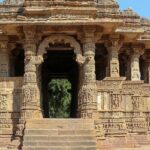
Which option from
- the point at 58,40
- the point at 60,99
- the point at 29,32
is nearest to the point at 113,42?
the point at 58,40

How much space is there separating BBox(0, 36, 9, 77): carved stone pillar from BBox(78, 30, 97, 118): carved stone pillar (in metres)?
3.21

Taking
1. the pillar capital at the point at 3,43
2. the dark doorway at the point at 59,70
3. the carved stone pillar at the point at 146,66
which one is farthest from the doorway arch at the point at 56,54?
the carved stone pillar at the point at 146,66

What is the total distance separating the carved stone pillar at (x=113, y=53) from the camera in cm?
1656

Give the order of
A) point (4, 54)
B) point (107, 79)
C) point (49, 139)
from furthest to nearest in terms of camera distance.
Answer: point (4, 54)
point (107, 79)
point (49, 139)

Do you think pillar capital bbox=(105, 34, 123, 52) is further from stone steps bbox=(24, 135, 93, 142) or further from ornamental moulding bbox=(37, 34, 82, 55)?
stone steps bbox=(24, 135, 93, 142)

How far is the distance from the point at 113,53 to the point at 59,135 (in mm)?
4562

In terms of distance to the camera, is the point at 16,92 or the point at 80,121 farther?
the point at 16,92

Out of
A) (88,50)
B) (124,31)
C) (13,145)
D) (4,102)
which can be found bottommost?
Answer: (13,145)

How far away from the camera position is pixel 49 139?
43.5 feet

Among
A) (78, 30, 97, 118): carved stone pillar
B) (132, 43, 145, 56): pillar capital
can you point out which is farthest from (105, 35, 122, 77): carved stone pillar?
(132, 43, 145, 56): pillar capital

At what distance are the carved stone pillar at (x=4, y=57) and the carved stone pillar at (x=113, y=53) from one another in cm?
370

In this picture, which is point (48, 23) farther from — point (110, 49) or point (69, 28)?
point (110, 49)

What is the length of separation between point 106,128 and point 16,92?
3.19m

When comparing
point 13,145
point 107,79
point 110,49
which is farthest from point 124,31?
point 13,145
